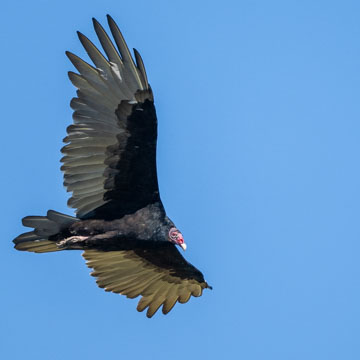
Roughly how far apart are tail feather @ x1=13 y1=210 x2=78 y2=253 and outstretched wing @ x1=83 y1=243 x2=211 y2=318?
897mm

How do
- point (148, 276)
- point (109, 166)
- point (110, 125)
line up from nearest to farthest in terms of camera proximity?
point (110, 125), point (109, 166), point (148, 276)

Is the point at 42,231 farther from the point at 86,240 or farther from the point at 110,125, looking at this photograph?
the point at 110,125

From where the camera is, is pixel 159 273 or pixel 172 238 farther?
pixel 159 273

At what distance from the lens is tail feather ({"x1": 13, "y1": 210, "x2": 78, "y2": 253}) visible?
1030 centimetres

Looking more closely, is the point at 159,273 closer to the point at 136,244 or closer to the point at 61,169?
the point at 136,244

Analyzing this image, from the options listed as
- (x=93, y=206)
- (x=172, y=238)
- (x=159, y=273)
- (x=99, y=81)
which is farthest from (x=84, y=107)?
(x=159, y=273)

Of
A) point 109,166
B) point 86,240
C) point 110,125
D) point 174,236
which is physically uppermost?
point 110,125

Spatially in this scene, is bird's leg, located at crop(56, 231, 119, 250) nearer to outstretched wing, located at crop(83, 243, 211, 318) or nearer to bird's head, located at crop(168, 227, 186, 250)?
bird's head, located at crop(168, 227, 186, 250)

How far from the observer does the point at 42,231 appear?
10367 mm

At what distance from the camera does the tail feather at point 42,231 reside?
10.3 meters

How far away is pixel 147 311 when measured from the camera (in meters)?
11.5

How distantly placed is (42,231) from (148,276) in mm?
1815

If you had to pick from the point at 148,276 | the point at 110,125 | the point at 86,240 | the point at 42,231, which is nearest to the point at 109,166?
the point at 110,125

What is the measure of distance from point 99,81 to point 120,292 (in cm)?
281
